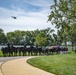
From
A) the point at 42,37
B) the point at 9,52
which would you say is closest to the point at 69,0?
the point at 9,52

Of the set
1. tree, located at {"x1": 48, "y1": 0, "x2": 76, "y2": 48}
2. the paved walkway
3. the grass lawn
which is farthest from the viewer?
tree, located at {"x1": 48, "y1": 0, "x2": 76, "y2": 48}

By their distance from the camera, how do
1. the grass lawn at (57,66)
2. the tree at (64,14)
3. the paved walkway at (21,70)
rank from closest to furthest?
1. the paved walkway at (21,70)
2. the grass lawn at (57,66)
3. the tree at (64,14)

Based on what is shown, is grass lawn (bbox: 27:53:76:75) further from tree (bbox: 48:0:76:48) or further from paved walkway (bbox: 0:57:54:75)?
tree (bbox: 48:0:76:48)

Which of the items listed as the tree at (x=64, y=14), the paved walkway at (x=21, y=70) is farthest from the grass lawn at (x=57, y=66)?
the tree at (x=64, y=14)

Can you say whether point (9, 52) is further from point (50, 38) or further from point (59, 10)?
point (50, 38)

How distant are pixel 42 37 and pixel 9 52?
6301cm

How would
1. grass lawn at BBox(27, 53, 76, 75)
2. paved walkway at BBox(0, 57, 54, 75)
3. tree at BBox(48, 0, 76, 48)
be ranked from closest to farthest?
paved walkway at BBox(0, 57, 54, 75) → grass lawn at BBox(27, 53, 76, 75) → tree at BBox(48, 0, 76, 48)

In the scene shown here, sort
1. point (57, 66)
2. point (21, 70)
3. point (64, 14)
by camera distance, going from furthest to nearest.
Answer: point (64, 14), point (57, 66), point (21, 70)

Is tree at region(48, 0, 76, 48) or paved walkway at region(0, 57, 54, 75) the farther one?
tree at region(48, 0, 76, 48)

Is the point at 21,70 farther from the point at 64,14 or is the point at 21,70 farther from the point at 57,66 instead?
the point at 64,14

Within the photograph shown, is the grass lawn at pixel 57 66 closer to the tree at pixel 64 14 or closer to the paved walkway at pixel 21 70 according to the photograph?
the paved walkway at pixel 21 70

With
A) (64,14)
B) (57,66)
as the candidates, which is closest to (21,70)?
(57,66)

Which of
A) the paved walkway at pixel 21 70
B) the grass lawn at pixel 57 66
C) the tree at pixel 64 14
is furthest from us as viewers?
the tree at pixel 64 14

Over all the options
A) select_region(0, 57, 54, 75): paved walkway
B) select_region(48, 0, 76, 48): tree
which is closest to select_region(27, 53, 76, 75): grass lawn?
select_region(0, 57, 54, 75): paved walkway
